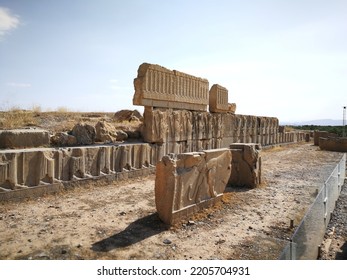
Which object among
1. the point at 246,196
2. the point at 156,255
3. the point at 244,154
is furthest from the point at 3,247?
the point at 244,154

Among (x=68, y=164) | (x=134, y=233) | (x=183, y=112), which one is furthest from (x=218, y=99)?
(x=134, y=233)

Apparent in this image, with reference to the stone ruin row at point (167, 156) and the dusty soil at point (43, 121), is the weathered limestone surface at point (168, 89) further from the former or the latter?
the dusty soil at point (43, 121)

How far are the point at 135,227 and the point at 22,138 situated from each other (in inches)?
150

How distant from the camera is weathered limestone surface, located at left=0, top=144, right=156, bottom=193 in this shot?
543cm

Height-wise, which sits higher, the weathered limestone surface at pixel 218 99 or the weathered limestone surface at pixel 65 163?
the weathered limestone surface at pixel 218 99

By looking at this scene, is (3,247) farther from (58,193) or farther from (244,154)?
(244,154)

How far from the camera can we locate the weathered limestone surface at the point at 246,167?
7.54 m

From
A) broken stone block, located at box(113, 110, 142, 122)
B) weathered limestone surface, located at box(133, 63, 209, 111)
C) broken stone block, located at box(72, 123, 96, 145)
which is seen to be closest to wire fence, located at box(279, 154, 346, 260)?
weathered limestone surface, located at box(133, 63, 209, 111)

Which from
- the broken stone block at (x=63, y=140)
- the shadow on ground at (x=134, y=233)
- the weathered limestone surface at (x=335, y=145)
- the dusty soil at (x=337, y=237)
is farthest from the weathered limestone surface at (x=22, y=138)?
the weathered limestone surface at (x=335, y=145)

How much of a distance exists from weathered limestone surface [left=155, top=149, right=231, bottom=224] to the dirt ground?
7.7 inches

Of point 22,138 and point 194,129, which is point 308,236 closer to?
point 22,138

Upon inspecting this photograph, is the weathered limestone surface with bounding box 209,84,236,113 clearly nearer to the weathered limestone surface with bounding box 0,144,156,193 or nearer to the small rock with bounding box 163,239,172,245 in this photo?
the weathered limestone surface with bounding box 0,144,156,193

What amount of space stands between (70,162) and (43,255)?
3.18 m
